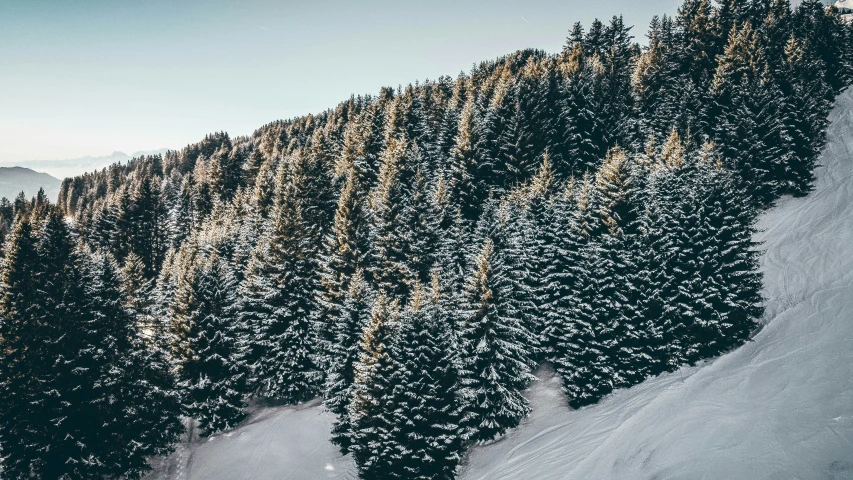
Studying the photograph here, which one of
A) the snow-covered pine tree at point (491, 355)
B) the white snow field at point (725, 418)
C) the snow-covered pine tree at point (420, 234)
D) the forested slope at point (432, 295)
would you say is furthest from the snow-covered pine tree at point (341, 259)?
the snow-covered pine tree at point (491, 355)

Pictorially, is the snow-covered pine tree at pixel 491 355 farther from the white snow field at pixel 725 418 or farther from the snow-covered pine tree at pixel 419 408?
the snow-covered pine tree at pixel 419 408

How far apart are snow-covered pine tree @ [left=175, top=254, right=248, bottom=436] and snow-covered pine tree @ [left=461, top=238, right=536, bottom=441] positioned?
17.7m

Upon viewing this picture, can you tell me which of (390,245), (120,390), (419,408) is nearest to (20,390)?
(120,390)

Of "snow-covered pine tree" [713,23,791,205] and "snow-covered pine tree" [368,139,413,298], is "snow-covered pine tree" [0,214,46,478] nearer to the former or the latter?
"snow-covered pine tree" [368,139,413,298]

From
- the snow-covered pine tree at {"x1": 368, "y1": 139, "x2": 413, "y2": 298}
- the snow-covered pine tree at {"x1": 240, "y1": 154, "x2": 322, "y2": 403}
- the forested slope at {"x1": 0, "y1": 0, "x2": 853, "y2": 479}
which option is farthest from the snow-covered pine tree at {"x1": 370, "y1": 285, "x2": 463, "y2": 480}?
the snow-covered pine tree at {"x1": 240, "y1": 154, "x2": 322, "y2": 403}

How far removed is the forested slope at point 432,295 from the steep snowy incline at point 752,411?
187 centimetres

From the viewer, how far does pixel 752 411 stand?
1736 centimetres

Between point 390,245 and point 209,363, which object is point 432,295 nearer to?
point 390,245

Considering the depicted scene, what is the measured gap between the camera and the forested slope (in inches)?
982

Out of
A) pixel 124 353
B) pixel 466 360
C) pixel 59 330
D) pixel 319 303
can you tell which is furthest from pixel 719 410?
pixel 59 330

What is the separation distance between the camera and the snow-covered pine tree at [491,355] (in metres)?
Answer: 26.5

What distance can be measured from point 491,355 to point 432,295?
542 cm

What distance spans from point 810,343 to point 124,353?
3929 cm

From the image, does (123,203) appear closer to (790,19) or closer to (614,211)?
(614,211)
